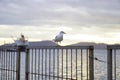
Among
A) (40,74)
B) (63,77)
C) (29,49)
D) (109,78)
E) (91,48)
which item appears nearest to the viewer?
→ (109,78)

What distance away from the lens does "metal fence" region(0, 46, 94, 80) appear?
7993mm

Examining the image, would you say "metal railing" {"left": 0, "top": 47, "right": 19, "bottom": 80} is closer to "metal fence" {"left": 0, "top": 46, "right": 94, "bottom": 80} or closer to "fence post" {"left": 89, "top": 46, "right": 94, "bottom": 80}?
"metal fence" {"left": 0, "top": 46, "right": 94, "bottom": 80}

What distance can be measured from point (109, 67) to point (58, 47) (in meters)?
1.88

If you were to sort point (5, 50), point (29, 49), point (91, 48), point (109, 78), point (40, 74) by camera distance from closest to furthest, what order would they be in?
point (109, 78) → point (91, 48) → point (40, 74) → point (29, 49) → point (5, 50)

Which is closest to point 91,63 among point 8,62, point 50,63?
point 50,63

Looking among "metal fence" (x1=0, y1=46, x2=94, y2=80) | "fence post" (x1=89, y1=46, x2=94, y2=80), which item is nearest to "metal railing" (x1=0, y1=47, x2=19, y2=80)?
"metal fence" (x1=0, y1=46, x2=94, y2=80)

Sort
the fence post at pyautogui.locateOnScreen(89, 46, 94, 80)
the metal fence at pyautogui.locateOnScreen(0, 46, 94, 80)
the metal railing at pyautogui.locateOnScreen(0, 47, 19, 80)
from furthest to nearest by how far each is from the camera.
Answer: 1. the metal railing at pyautogui.locateOnScreen(0, 47, 19, 80)
2. the metal fence at pyautogui.locateOnScreen(0, 46, 94, 80)
3. the fence post at pyautogui.locateOnScreen(89, 46, 94, 80)

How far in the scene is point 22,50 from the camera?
1118 cm

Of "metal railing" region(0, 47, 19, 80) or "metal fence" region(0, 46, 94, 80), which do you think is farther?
"metal railing" region(0, 47, 19, 80)

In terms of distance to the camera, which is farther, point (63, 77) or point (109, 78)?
point (63, 77)

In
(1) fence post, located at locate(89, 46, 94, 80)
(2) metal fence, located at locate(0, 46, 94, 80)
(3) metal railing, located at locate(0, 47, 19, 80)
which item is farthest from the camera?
(3) metal railing, located at locate(0, 47, 19, 80)

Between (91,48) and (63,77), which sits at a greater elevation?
(91,48)

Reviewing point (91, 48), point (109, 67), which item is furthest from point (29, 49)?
point (109, 67)

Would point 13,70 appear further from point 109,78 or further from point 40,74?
point 109,78
